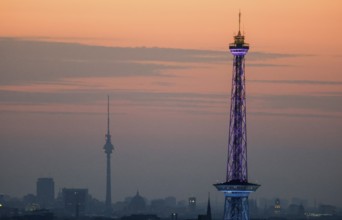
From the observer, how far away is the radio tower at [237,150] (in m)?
145

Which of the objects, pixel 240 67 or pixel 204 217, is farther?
pixel 204 217

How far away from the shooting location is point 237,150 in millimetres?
145875

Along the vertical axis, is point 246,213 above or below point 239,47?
below

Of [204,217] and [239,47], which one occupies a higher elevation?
[239,47]

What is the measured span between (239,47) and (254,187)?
Answer: 11540 millimetres

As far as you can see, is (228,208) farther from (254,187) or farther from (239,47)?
(239,47)

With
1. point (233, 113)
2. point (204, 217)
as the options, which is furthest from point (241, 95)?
point (204, 217)

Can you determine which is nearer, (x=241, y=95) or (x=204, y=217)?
(x=241, y=95)

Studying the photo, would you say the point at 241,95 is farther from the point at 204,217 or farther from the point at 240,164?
the point at 204,217

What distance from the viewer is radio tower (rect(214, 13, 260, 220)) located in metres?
145

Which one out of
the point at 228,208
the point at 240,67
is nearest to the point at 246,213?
the point at 228,208

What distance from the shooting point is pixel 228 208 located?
482ft

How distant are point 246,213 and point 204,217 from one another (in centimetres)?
2573

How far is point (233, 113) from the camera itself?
146000mm
